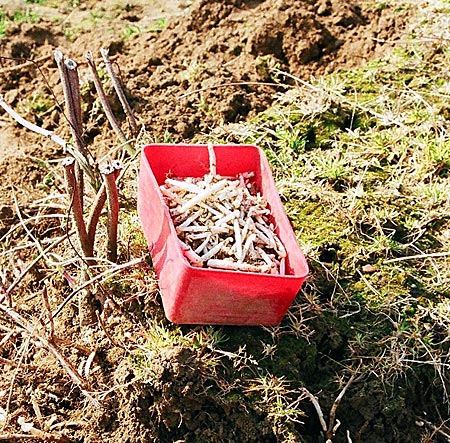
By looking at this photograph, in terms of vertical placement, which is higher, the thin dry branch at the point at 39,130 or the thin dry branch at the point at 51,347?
the thin dry branch at the point at 39,130

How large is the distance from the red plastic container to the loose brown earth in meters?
0.13

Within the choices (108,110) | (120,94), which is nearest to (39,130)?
(108,110)

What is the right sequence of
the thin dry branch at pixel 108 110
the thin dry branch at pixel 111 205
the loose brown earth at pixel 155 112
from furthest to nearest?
1. the thin dry branch at pixel 108 110
2. the loose brown earth at pixel 155 112
3. the thin dry branch at pixel 111 205

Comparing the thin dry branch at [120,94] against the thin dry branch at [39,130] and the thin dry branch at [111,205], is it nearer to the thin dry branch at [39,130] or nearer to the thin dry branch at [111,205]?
the thin dry branch at [39,130]

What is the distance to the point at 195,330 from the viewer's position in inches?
109

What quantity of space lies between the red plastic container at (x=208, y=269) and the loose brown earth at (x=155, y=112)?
133 millimetres

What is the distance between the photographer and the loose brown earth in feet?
8.63

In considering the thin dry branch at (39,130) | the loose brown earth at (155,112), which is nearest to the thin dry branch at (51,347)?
the loose brown earth at (155,112)

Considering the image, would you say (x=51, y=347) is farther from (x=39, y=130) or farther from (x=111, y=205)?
(x=39, y=130)

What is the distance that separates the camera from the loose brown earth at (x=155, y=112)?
2.63 m

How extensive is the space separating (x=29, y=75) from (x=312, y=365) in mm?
2122

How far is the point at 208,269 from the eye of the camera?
246 cm

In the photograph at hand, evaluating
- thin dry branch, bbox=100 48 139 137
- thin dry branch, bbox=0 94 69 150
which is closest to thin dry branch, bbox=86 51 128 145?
thin dry branch, bbox=100 48 139 137

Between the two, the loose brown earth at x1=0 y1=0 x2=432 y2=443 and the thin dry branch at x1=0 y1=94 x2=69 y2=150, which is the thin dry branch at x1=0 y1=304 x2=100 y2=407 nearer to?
the loose brown earth at x1=0 y1=0 x2=432 y2=443
